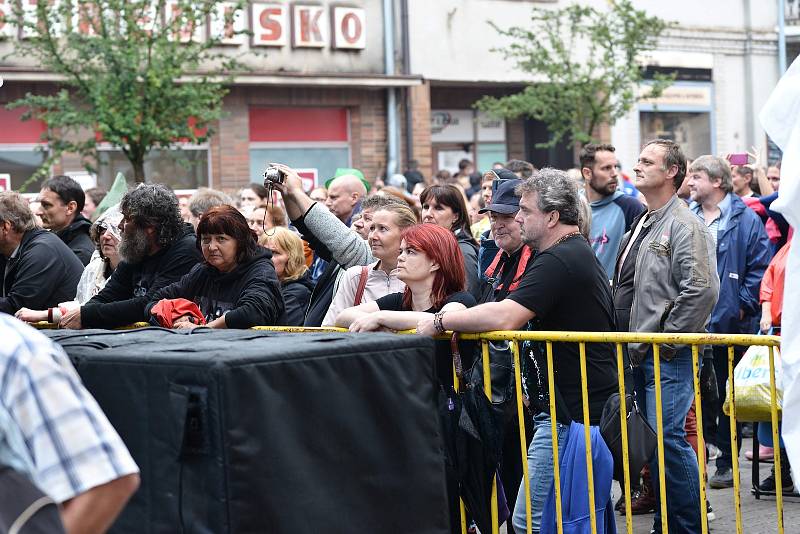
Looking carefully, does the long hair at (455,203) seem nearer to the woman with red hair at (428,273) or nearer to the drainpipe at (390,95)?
the woman with red hair at (428,273)

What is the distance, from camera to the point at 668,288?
6.48 m

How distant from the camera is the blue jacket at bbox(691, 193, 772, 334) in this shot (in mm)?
8672

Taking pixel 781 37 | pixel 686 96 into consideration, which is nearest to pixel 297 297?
pixel 686 96

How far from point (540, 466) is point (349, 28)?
18.4 m

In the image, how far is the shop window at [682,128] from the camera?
2717cm

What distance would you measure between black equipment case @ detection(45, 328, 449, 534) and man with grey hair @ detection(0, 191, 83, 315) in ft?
13.0

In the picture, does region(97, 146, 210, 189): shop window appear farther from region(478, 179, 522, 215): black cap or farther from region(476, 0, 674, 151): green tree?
region(478, 179, 522, 215): black cap

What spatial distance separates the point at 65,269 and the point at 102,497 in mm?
5937

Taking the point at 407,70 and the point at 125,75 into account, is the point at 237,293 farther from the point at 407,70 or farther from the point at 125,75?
the point at 407,70

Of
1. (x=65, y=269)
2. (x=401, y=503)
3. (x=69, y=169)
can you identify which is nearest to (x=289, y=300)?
(x=65, y=269)

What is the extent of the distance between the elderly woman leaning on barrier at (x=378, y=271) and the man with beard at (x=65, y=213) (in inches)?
128

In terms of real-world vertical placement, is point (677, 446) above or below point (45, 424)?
below

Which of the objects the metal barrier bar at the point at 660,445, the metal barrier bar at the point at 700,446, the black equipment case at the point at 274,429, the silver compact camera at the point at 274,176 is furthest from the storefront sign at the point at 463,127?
the black equipment case at the point at 274,429

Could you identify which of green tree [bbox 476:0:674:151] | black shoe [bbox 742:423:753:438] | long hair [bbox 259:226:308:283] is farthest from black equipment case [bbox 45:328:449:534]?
green tree [bbox 476:0:674:151]
